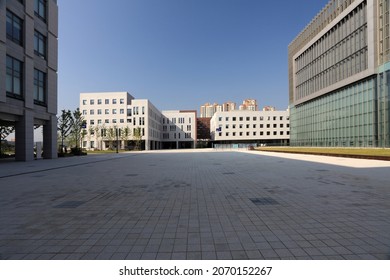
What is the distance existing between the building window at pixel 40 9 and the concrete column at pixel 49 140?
523 inches

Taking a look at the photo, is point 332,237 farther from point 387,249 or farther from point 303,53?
point 303,53

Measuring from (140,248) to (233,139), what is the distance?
9640 cm

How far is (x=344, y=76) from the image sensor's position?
4750cm

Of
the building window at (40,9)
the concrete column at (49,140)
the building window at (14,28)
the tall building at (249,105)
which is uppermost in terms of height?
the tall building at (249,105)

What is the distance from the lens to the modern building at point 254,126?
324ft

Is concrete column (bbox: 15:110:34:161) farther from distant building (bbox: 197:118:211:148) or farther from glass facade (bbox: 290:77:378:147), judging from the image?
distant building (bbox: 197:118:211:148)

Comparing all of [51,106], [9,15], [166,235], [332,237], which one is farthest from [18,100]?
[332,237]

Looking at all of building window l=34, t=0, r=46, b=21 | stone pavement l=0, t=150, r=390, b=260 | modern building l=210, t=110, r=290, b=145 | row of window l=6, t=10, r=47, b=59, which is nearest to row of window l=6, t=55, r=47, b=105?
row of window l=6, t=10, r=47, b=59

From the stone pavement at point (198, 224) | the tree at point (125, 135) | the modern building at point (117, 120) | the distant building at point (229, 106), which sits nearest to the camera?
the stone pavement at point (198, 224)

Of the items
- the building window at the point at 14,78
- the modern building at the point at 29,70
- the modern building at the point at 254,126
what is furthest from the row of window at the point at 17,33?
the modern building at the point at 254,126

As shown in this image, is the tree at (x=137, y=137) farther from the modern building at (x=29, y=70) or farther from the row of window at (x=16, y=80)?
the row of window at (x=16, y=80)

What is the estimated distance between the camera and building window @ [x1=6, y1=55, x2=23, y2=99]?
76.4 ft

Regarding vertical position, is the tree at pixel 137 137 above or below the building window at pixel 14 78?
below

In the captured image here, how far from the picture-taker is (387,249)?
3.67 meters
